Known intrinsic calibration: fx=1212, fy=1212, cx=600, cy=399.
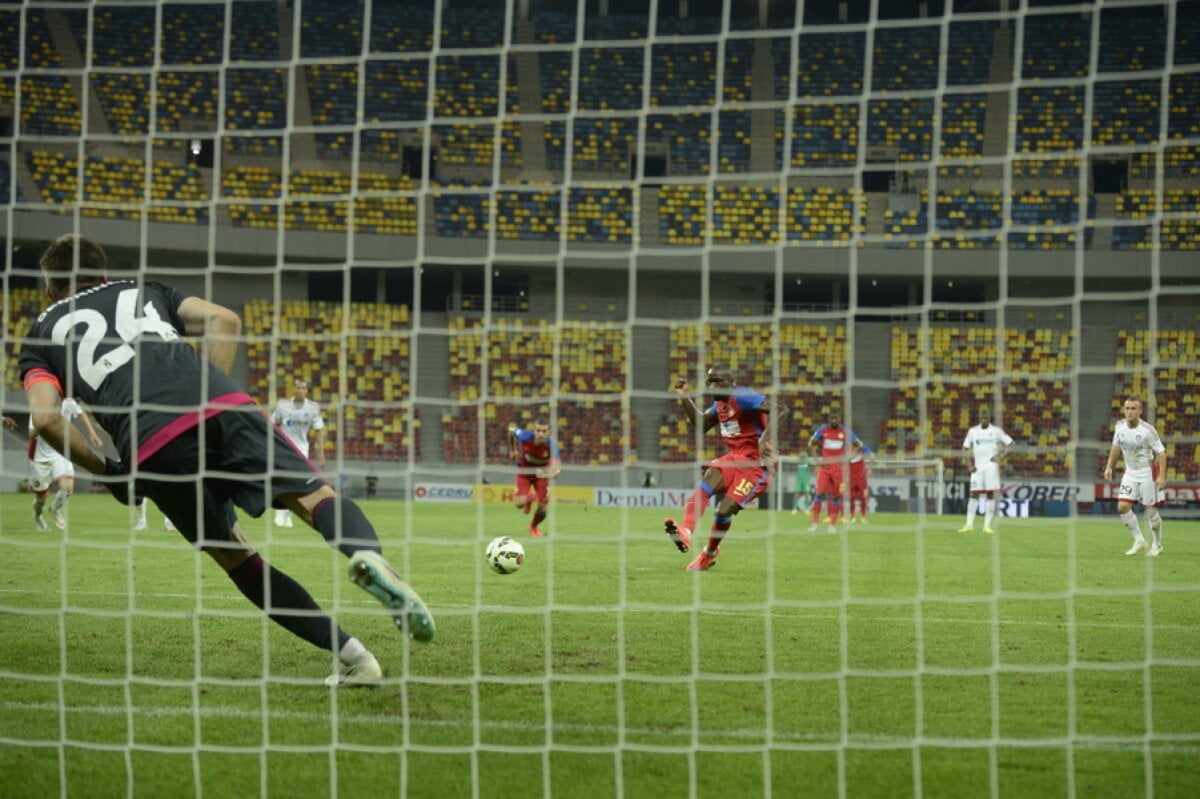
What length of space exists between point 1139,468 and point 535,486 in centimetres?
753

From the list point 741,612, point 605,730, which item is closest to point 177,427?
point 605,730

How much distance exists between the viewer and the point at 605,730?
4.68m

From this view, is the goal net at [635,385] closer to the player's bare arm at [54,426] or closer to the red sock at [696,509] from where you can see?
the red sock at [696,509]

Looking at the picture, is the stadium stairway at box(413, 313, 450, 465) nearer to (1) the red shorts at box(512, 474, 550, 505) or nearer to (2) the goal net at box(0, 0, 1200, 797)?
(2) the goal net at box(0, 0, 1200, 797)

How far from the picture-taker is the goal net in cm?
471

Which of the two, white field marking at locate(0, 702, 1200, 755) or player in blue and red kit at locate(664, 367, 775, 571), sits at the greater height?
player in blue and red kit at locate(664, 367, 775, 571)

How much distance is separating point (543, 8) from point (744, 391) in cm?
2489

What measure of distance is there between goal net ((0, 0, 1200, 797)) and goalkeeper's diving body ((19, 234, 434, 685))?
2.81ft

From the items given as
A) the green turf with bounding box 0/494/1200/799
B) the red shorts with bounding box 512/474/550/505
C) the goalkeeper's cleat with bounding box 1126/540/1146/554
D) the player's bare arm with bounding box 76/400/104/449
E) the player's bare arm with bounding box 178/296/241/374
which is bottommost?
the goalkeeper's cleat with bounding box 1126/540/1146/554

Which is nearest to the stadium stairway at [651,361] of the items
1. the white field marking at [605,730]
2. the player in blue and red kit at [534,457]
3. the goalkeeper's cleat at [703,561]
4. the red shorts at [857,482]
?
the red shorts at [857,482]

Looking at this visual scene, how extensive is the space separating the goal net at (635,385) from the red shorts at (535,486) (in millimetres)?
583

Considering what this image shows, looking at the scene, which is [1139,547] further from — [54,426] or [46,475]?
[54,426]

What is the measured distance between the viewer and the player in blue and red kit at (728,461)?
419 inches

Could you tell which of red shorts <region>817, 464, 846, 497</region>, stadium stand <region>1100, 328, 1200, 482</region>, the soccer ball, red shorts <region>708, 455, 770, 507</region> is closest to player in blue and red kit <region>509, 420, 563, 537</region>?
red shorts <region>817, 464, 846, 497</region>
